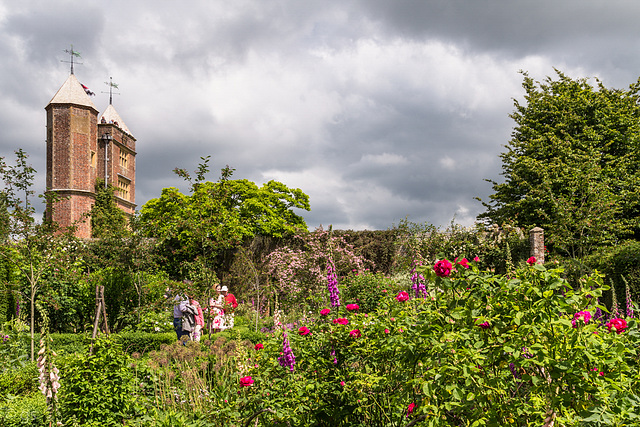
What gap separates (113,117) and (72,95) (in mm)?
9367

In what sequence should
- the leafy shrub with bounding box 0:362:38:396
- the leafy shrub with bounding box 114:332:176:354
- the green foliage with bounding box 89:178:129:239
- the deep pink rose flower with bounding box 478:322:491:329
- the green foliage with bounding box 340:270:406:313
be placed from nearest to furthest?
the deep pink rose flower with bounding box 478:322:491:329 → the leafy shrub with bounding box 0:362:38:396 → the leafy shrub with bounding box 114:332:176:354 → the green foliage with bounding box 340:270:406:313 → the green foliage with bounding box 89:178:129:239

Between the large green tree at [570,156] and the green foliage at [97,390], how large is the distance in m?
12.2

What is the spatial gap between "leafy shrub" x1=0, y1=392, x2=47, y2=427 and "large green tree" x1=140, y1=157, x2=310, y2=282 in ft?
14.5

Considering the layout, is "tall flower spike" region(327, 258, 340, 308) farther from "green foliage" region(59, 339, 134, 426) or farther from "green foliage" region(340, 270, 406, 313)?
"green foliage" region(340, 270, 406, 313)

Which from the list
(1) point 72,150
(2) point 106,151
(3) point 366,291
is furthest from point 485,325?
(2) point 106,151

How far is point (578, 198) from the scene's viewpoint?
45.0 feet

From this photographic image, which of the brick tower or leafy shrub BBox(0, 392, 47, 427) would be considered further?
the brick tower

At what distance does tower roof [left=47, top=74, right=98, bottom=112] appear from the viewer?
31.0 metres

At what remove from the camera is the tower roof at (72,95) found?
31.0 m

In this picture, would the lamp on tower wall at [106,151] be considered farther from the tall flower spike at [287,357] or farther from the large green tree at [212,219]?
the tall flower spike at [287,357]

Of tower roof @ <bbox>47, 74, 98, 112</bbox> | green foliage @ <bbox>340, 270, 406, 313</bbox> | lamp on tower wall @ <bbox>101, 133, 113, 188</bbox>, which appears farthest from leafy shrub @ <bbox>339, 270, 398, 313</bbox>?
lamp on tower wall @ <bbox>101, 133, 113, 188</bbox>

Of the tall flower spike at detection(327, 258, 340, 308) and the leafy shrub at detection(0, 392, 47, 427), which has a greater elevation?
the tall flower spike at detection(327, 258, 340, 308)

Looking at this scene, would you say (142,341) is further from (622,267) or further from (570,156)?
(570,156)

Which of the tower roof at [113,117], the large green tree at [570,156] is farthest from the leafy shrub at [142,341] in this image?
the tower roof at [113,117]
